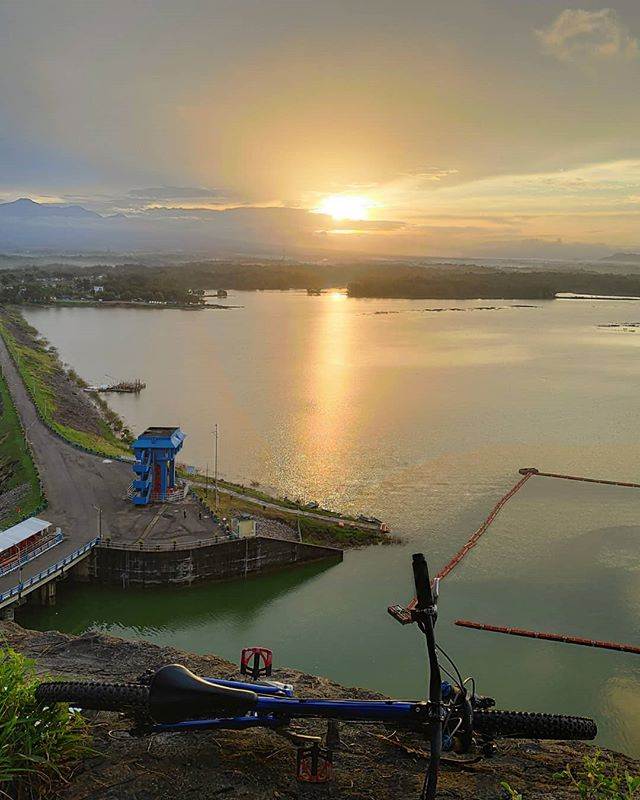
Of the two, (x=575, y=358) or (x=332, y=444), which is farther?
(x=575, y=358)

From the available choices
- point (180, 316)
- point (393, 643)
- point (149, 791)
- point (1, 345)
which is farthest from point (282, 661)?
point (180, 316)

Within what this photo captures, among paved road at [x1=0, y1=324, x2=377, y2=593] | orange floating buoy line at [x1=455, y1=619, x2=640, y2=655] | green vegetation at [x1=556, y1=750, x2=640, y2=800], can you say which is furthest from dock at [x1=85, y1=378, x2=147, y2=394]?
green vegetation at [x1=556, y1=750, x2=640, y2=800]

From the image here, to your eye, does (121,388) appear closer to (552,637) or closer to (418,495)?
(418,495)

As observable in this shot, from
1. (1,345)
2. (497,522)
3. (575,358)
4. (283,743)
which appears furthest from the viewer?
(575,358)

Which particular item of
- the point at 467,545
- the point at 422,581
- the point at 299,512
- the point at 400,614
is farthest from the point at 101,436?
the point at 422,581

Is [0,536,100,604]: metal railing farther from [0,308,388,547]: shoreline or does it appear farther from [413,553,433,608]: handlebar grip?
[413,553,433,608]: handlebar grip

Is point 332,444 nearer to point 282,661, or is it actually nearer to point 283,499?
point 283,499

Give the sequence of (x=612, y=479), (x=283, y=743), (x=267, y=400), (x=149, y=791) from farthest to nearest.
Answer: (x=267, y=400) → (x=612, y=479) → (x=283, y=743) → (x=149, y=791)

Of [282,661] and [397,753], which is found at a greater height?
[397,753]

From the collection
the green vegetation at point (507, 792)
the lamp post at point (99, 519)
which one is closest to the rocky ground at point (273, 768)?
the green vegetation at point (507, 792)
